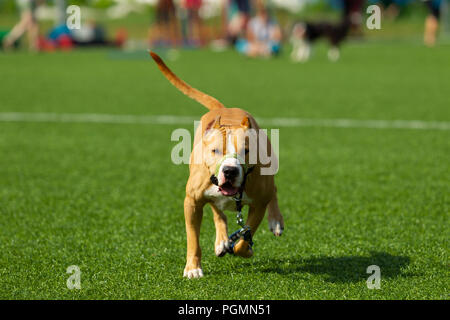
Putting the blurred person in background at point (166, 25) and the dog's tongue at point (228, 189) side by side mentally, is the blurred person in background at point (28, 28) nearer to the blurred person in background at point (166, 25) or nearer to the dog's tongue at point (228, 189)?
Result: the blurred person in background at point (166, 25)

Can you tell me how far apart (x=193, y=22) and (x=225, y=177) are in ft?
82.6

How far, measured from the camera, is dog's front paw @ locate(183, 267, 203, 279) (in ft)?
11.6

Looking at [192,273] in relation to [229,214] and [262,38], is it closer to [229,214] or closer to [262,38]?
[229,214]

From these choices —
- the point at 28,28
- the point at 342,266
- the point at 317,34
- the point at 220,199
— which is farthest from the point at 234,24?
the point at 220,199

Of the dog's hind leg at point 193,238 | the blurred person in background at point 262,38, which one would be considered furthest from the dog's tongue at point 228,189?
the blurred person in background at point 262,38

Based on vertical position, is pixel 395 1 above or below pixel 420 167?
above

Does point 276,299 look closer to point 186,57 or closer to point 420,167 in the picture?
point 420,167

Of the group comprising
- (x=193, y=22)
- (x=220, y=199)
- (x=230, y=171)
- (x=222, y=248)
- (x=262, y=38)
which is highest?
(x=193, y=22)

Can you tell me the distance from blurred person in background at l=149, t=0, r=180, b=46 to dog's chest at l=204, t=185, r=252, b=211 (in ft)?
73.0

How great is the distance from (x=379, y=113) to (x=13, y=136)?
16.4 feet

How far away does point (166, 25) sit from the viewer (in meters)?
25.9

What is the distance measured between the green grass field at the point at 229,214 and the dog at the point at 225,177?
0.15 metres

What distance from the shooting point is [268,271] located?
3646mm

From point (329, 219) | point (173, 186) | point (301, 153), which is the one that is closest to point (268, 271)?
point (329, 219)
